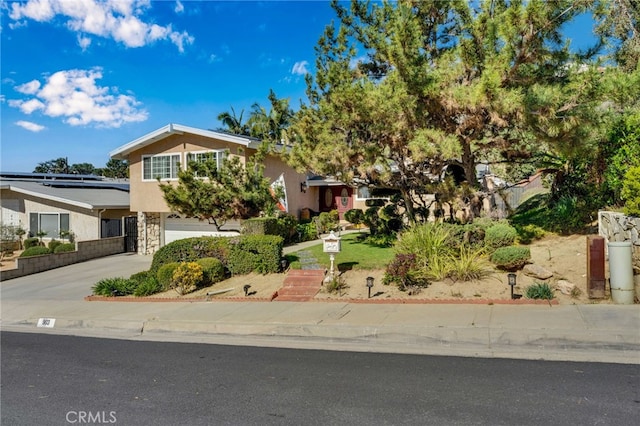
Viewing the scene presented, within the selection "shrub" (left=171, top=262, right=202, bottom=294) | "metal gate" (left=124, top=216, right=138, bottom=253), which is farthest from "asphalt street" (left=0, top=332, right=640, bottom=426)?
"metal gate" (left=124, top=216, right=138, bottom=253)

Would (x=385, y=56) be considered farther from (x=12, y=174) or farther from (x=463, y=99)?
(x=12, y=174)

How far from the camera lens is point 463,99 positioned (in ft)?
33.4

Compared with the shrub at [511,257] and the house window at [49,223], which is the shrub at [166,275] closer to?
the shrub at [511,257]

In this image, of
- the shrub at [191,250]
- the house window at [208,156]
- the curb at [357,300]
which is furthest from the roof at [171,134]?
the curb at [357,300]

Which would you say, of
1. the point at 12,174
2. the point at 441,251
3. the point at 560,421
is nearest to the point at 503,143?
the point at 441,251

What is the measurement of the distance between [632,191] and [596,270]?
2.48 m

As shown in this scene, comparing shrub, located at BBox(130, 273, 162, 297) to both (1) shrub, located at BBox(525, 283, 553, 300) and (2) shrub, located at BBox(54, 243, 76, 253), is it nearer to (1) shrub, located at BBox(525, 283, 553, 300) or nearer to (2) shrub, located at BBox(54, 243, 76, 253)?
(1) shrub, located at BBox(525, 283, 553, 300)

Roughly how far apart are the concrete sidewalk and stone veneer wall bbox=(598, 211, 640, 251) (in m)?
2.30

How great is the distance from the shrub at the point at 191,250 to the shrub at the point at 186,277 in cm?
131

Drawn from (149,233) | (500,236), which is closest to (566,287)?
(500,236)

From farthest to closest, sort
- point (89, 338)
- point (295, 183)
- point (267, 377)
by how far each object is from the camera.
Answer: point (295, 183), point (89, 338), point (267, 377)

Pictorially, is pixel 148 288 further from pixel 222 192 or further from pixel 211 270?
pixel 222 192

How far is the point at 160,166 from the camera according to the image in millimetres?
21281

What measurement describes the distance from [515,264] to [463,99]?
151 inches
